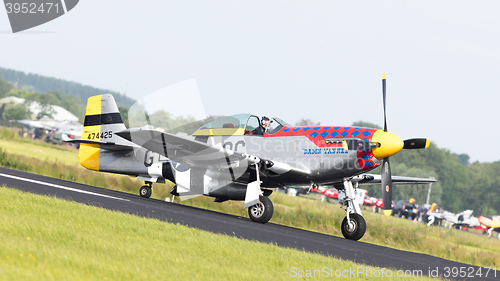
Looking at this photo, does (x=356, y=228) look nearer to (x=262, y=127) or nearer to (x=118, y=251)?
(x=262, y=127)

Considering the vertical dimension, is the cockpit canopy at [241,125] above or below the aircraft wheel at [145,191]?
above

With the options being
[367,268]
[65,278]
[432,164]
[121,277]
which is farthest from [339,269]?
[432,164]

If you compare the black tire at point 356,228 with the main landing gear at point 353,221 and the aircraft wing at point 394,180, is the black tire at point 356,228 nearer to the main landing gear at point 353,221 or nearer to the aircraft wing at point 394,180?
the main landing gear at point 353,221

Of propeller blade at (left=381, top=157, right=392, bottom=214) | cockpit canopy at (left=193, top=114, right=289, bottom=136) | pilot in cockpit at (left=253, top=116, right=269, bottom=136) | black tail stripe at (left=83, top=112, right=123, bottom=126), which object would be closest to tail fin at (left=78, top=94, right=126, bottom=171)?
black tail stripe at (left=83, top=112, right=123, bottom=126)

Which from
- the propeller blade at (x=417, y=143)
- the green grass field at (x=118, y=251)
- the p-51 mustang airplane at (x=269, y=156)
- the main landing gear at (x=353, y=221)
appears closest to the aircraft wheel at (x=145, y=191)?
the p-51 mustang airplane at (x=269, y=156)

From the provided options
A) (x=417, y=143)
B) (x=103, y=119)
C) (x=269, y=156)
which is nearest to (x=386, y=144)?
(x=417, y=143)

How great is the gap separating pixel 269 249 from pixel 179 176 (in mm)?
7893

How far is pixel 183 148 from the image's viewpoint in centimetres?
1209

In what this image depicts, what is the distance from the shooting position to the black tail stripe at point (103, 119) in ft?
55.5

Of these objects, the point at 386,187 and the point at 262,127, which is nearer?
the point at 386,187

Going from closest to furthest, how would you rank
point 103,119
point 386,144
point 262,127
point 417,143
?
point 417,143 → point 386,144 → point 262,127 → point 103,119

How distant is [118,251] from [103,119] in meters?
12.5

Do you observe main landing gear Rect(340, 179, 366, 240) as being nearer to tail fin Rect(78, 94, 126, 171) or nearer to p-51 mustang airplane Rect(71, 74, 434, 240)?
p-51 mustang airplane Rect(71, 74, 434, 240)

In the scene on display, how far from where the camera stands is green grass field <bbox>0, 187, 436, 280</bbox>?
4.35 meters
